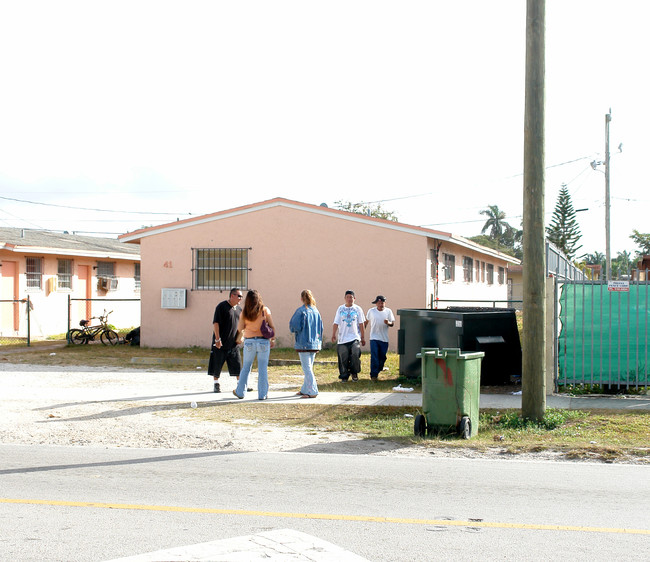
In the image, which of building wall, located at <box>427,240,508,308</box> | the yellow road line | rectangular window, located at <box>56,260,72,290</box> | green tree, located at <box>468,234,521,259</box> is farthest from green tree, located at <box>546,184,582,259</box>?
the yellow road line

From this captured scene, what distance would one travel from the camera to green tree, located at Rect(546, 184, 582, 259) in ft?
253

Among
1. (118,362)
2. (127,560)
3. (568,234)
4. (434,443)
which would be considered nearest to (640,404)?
(434,443)

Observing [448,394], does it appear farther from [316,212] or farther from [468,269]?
[468,269]

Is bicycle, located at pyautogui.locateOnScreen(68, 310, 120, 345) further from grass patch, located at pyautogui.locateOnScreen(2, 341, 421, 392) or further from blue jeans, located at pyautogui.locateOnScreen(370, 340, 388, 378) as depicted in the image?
blue jeans, located at pyautogui.locateOnScreen(370, 340, 388, 378)

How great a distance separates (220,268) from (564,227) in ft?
212

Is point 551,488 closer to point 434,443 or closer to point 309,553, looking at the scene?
point 434,443

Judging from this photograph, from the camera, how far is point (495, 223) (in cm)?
8575

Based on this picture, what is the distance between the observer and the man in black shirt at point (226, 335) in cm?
1245

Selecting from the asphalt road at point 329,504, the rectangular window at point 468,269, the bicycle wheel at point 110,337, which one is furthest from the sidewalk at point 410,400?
the rectangular window at point 468,269

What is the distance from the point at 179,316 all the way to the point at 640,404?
42.5 ft

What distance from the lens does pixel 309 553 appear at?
188 inches

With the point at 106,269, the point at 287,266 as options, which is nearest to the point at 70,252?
the point at 106,269

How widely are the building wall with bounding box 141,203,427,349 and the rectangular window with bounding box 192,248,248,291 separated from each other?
6.5 inches

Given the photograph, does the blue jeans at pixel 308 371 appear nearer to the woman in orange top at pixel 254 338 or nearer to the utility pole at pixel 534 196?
the woman in orange top at pixel 254 338
